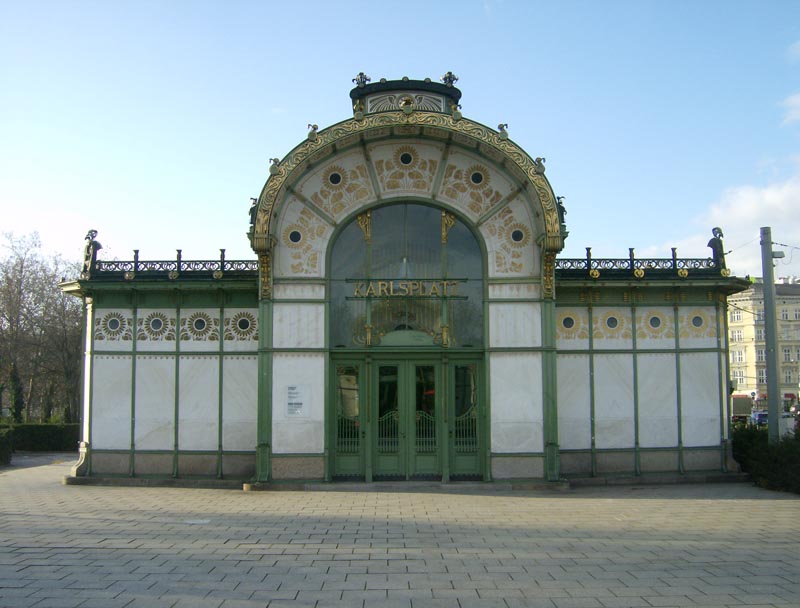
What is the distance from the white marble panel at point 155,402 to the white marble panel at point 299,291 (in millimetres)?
3552

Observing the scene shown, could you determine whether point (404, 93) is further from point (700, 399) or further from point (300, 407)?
point (700, 399)

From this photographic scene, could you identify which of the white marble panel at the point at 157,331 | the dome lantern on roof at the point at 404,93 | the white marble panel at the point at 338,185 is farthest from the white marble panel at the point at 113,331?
the dome lantern on roof at the point at 404,93

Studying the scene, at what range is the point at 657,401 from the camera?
19.5 metres

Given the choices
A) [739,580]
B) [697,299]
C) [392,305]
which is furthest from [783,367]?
[739,580]

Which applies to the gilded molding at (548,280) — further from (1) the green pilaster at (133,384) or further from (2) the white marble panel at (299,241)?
(1) the green pilaster at (133,384)

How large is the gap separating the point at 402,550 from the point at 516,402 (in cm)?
754

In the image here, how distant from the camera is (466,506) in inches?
599

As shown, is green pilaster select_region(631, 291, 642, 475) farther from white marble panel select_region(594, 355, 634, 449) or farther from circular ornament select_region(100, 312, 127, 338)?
circular ornament select_region(100, 312, 127, 338)

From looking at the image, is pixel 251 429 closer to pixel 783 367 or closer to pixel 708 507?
pixel 708 507

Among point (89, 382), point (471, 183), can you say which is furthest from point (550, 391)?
point (89, 382)

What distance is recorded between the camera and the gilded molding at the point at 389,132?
17.7m

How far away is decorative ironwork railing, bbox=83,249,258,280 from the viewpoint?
1970cm

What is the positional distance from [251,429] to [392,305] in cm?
481

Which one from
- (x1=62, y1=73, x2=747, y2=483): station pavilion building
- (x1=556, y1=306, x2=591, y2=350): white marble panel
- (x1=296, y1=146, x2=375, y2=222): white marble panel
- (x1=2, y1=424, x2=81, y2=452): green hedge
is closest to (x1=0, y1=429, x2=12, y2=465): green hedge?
(x1=2, y1=424, x2=81, y2=452): green hedge
